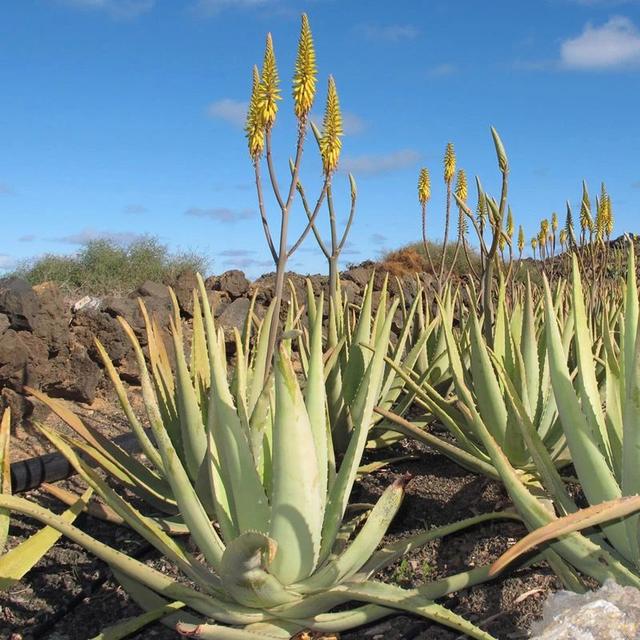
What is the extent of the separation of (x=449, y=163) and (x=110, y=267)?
845 centimetres

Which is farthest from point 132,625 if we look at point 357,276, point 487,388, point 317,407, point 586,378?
point 357,276

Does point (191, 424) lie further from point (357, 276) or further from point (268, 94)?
point (357, 276)

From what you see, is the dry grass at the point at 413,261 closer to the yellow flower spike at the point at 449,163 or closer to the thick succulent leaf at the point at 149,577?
the yellow flower spike at the point at 449,163

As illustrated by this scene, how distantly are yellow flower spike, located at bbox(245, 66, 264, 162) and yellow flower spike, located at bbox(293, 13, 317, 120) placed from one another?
5.8 inches

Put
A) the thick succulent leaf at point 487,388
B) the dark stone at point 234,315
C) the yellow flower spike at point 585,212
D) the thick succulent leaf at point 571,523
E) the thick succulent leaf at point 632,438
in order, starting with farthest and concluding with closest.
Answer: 1. the dark stone at point 234,315
2. the yellow flower spike at point 585,212
3. the thick succulent leaf at point 487,388
4. the thick succulent leaf at point 632,438
5. the thick succulent leaf at point 571,523

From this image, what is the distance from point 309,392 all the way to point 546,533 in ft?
2.45

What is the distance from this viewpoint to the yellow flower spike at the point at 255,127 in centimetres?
268

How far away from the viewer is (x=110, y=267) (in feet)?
41.6

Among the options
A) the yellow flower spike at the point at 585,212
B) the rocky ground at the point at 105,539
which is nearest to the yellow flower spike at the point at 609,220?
the yellow flower spike at the point at 585,212

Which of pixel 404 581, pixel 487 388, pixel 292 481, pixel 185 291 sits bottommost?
pixel 404 581

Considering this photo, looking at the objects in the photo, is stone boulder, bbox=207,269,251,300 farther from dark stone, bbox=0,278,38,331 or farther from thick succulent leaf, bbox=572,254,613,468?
thick succulent leaf, bbox=572,254,613,468

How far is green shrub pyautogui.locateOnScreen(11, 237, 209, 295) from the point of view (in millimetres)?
11987

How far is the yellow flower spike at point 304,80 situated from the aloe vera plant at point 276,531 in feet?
3.34

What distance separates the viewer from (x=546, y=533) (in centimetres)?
138
